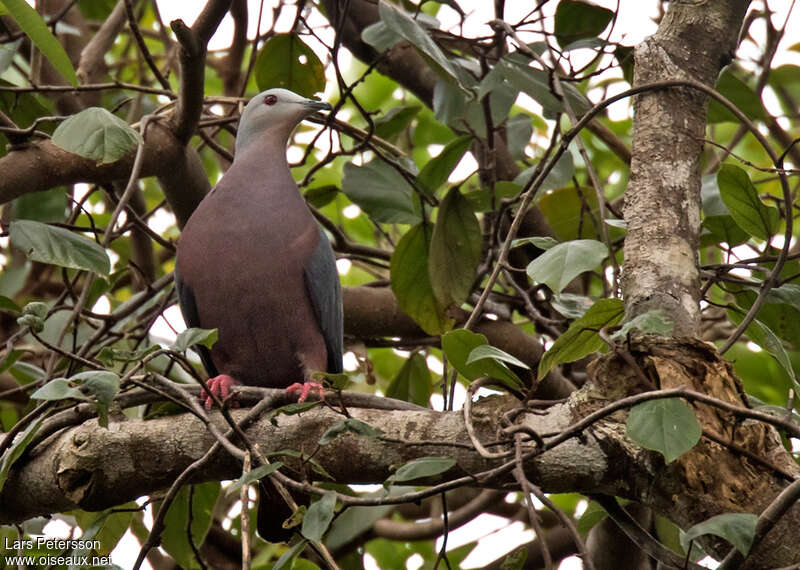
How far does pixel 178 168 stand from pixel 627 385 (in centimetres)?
183

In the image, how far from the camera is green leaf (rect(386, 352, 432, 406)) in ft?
12.5

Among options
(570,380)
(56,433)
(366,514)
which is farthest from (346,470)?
(570,380)

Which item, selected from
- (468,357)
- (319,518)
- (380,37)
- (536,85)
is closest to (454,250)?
(536,85)

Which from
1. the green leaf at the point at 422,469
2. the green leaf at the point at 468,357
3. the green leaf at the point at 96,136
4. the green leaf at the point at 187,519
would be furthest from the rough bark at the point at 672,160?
the green leaf at the point at 187,519

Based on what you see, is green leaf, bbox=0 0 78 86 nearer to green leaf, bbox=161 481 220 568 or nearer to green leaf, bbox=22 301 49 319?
green leaf, bbox=22 301 49 319

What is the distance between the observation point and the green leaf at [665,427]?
1.75 meters

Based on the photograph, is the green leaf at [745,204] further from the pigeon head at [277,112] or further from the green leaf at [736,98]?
the pigeon head at [277,112]

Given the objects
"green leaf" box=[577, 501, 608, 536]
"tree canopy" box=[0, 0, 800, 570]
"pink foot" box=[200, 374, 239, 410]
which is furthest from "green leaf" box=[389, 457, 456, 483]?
"pink foot" box=[200, 374, 239, 410]

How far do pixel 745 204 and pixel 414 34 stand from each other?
97 centimetres

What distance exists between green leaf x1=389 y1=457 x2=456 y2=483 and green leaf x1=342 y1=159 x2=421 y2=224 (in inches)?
66.8

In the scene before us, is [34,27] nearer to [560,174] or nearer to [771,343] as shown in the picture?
[560,174]

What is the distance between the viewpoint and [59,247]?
2709 mm

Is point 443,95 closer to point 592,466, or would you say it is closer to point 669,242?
point 669,242

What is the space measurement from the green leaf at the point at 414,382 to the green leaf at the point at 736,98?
1417mm
